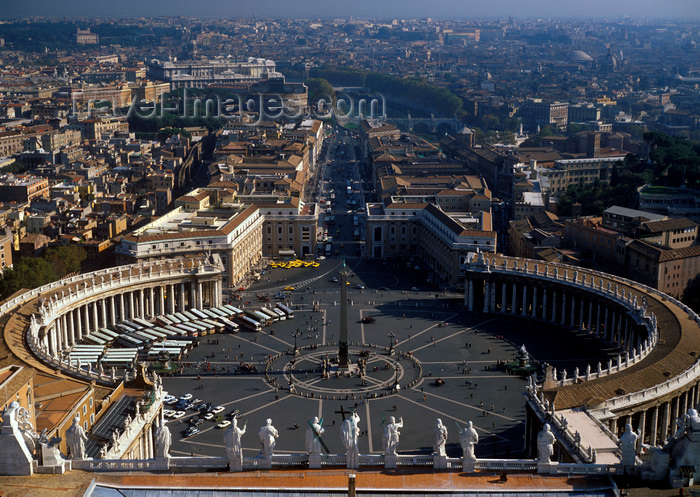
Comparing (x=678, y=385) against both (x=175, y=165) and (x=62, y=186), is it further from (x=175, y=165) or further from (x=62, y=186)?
(x=175, y=165)

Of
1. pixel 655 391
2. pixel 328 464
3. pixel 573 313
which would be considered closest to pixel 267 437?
pixel 328 464

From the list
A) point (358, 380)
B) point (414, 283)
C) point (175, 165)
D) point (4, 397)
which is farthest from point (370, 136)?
point (4, 397)

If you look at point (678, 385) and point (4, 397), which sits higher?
point (4, 397)

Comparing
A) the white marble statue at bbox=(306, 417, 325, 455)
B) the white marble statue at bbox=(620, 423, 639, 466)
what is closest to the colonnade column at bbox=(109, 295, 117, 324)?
the white marble statue at bbox=(306, 417, 325, 455)

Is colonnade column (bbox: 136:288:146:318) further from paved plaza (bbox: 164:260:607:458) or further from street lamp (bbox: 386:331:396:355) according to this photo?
street lamp (bbox: 386:331:396:355)

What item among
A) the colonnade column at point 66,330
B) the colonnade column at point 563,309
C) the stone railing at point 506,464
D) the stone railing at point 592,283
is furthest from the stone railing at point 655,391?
the colonnade column at point 66,330
